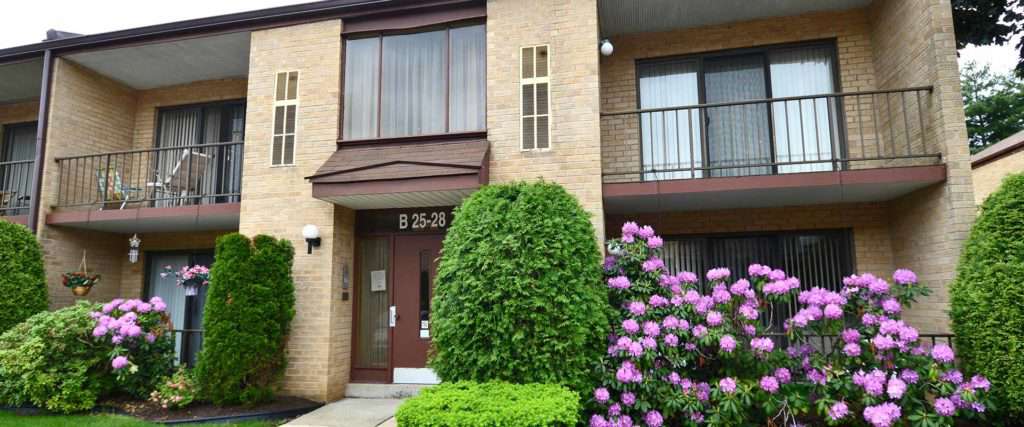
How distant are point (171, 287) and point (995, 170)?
16170mm

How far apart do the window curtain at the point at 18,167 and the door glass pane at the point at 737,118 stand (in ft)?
40.2

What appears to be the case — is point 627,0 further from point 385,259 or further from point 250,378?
point 250,378

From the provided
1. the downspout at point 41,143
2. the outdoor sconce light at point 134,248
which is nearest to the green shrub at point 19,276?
the downspout at point 41,143

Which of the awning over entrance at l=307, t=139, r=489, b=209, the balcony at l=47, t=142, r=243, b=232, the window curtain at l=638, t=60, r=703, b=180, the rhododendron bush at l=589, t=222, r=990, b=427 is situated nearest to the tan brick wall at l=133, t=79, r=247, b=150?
the balcony at l=47, t=142, r=243, b=232

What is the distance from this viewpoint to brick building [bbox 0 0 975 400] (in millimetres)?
7090

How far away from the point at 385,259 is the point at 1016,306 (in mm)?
7223

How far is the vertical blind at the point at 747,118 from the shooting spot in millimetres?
7961

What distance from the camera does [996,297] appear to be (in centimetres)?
537

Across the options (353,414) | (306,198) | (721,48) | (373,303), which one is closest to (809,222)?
(721,48)

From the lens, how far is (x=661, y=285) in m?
6.38

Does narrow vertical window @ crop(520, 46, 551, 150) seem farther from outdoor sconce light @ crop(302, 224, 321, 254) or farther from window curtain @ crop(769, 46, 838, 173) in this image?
window curtain @ crop(769, 46, 838, 173)

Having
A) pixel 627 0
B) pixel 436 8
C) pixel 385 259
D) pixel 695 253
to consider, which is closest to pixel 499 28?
pixel 436 8

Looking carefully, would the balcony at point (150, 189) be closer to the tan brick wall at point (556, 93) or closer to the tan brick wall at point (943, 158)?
the tan brick wall at point (556, 93)

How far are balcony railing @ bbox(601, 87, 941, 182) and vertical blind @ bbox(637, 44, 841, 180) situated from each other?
14 millimetres
